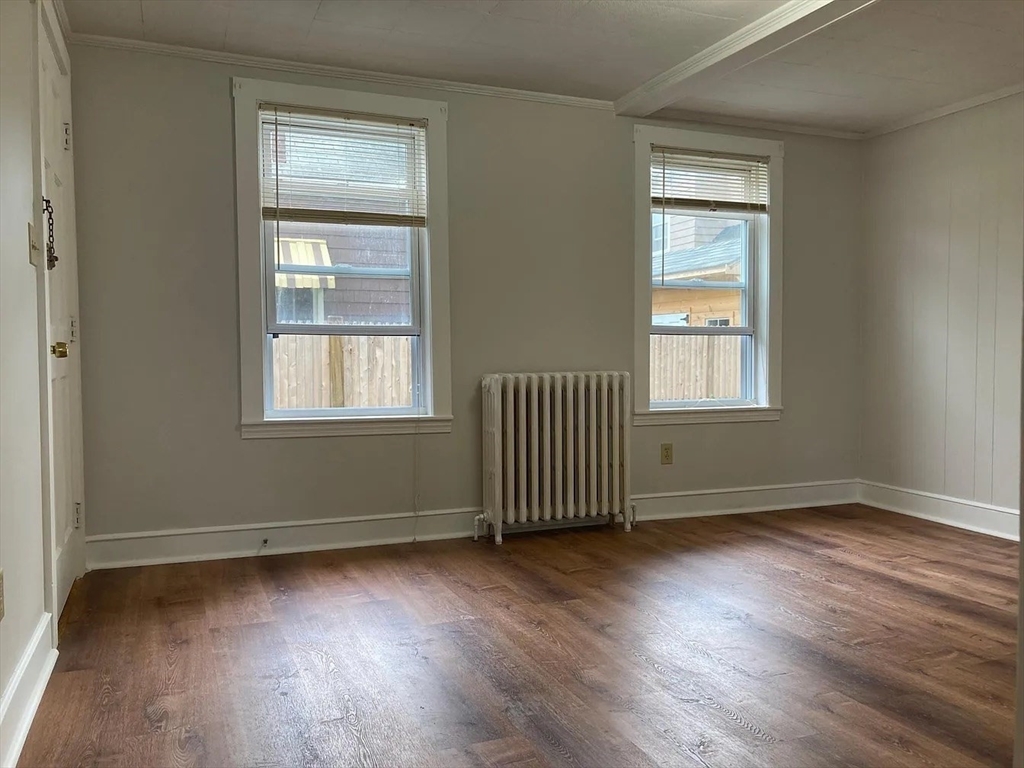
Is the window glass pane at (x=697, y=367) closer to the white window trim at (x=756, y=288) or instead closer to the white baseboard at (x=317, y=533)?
the white window trim at (x=756, y=288)

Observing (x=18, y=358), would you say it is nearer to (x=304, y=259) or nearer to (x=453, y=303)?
(x=304, y=259)

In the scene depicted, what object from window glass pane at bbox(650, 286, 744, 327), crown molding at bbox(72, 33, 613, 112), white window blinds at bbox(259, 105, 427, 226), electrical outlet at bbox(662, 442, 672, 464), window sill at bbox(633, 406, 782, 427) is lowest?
electrical outlet at bbox(662, 442, 672, 464)

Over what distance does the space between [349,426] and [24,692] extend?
6.47 ft

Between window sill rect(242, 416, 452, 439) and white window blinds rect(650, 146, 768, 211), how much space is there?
5.77ft

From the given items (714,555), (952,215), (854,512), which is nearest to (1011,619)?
(714,555)

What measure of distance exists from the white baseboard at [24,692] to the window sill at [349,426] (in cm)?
142

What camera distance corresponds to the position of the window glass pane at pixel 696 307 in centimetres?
458

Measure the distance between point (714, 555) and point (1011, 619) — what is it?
1225 millimetres

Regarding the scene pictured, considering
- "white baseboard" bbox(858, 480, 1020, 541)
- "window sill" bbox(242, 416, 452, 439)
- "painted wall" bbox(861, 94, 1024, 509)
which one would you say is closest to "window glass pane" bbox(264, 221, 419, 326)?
"window sill" bbox(242, 416, 452, 439)

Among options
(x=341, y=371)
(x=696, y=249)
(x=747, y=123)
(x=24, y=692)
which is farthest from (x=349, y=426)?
(x=747, y=123)

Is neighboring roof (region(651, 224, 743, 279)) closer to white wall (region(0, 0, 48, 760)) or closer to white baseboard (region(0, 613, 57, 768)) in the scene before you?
white wall (region(0, 0, 48, 760))

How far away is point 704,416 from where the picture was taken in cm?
463

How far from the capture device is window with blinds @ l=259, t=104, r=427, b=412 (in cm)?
377

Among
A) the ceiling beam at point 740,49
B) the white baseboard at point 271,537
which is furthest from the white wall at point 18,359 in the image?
the ceiling beam at point 740,49
